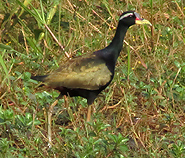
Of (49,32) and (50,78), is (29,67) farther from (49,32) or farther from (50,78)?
(50,78)

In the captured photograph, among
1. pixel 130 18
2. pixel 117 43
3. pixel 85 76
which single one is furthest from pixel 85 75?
pixel 130 18

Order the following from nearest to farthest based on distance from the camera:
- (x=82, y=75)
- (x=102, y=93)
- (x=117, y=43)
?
(x=82, y=75) → (x=117, y=43) → (x=102, y=93)

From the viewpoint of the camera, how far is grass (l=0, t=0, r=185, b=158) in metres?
3.87

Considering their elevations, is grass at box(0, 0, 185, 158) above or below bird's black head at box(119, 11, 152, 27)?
below

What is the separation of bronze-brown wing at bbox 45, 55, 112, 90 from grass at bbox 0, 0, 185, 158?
26 cm

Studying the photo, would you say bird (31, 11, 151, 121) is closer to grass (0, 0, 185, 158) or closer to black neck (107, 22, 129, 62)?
black neck (107, 22, 129, 62)

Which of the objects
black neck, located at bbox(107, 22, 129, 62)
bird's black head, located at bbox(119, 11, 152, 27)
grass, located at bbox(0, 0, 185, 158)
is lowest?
grass, located at bbox(0, 0, 185, 158)

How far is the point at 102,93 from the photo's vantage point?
5121 mm

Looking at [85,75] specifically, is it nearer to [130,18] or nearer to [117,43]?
[117,43]

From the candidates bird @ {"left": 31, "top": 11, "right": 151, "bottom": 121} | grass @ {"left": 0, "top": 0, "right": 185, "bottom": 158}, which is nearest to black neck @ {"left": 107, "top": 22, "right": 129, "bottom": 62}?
bird @ {"left": 31, "top": 11, "right": 151, "bottom": 121}

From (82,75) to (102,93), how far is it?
0.82 metres

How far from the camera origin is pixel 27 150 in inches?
149

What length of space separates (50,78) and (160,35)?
90.5 inches

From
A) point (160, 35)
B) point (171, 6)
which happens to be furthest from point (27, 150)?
point (171, 6)
